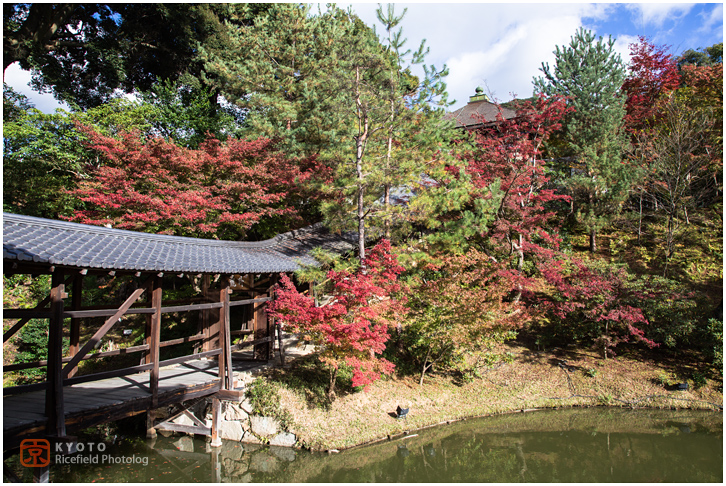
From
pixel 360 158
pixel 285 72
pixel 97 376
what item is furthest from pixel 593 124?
pixel 97 376

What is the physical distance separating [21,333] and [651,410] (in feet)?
57.3

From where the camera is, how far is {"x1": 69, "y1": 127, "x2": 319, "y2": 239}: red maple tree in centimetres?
1082

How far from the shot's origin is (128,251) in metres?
7.03

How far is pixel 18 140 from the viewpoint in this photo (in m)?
13.8

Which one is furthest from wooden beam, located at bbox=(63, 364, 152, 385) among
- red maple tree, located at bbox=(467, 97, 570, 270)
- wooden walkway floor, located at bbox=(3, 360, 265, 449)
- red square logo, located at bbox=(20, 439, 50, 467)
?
red maple tree, located at bbox=(467, 97, 570, 270)

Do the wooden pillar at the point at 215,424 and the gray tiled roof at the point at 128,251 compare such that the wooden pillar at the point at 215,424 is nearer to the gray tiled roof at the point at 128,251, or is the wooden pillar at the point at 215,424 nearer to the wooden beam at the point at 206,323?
the wooden beam at the point at 206,323

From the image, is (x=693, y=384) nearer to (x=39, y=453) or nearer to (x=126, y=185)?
(x=39, y=453)

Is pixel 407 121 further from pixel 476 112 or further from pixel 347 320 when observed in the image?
pixel 476 112

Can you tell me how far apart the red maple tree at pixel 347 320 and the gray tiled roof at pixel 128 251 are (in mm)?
1237

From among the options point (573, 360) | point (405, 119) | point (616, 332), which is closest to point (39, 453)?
point (405, 119)

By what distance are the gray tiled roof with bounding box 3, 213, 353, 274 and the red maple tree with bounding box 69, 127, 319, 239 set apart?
1746 millimetres

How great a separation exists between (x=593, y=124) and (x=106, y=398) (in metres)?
17.4

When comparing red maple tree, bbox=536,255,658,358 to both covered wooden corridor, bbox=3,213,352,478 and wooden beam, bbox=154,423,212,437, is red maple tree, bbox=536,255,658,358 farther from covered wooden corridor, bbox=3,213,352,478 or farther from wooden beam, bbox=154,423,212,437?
wooden beam, bbox=154,423,212,437

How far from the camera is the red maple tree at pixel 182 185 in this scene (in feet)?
35.5
